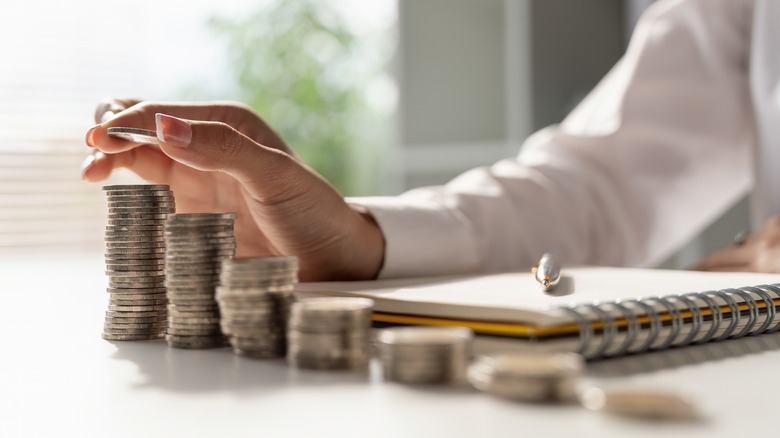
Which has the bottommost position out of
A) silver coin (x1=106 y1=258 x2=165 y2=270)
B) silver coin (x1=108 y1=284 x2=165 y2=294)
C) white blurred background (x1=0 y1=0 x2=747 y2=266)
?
silver coin (x1=108 y1=284 x2=165 y2=294)

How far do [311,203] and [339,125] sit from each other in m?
6.59

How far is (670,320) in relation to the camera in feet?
1.87

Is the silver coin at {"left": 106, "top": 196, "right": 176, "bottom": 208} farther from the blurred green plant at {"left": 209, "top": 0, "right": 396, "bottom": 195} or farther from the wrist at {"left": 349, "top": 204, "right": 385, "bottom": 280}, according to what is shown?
the blurred green plant at {"left": 209, "top": 0, "right": 396, "bottom": 195}

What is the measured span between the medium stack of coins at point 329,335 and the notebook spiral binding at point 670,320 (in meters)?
0.13

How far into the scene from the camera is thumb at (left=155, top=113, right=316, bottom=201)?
0.66m

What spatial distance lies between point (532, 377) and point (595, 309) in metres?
0.11

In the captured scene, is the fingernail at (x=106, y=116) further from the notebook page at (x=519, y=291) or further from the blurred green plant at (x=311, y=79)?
the blurred green plant at (x=311, y=79)

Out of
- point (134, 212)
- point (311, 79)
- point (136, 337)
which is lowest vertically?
point (136, 337)

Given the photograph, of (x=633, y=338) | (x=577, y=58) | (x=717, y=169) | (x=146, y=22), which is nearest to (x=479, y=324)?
(x=633, y=338)

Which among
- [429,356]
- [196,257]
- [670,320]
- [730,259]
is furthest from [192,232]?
[730,259]

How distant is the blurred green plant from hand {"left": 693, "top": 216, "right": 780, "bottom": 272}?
19.5ft

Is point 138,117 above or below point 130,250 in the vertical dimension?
above

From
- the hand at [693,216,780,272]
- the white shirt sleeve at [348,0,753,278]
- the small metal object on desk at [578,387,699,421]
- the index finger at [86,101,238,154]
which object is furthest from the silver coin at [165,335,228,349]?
the hand at [693,216,780,272]

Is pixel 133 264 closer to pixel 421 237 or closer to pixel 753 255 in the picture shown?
pixel 421 237
